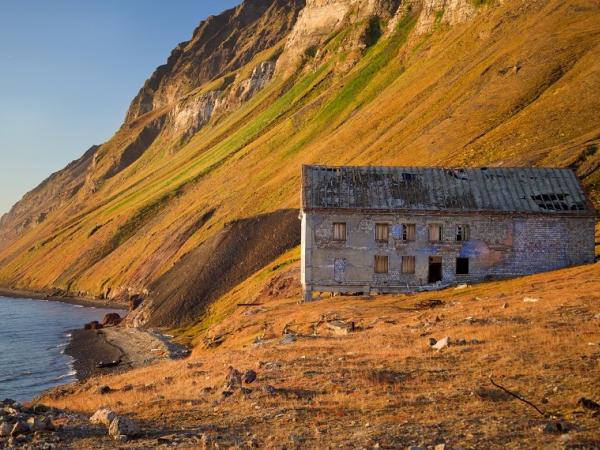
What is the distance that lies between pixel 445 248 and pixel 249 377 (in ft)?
93.5

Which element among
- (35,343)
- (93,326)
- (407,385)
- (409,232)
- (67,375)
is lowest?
(67,375)

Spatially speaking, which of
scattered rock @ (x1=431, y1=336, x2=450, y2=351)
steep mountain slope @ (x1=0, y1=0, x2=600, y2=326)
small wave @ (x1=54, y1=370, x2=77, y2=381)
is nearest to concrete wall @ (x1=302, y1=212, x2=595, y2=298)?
steep mountain slope @ (x1=0, y1=0, x2=600, y2=326)

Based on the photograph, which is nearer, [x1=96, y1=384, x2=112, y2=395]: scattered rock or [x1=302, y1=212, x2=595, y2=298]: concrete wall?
[x1=96, y1=384, x2=112, y2=395]: scattered rock

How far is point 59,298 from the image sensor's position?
4897 inches

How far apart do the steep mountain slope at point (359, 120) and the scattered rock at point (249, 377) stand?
46.6 meters

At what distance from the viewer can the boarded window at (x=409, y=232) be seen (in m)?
50.2

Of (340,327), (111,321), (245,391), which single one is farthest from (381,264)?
(111,321)

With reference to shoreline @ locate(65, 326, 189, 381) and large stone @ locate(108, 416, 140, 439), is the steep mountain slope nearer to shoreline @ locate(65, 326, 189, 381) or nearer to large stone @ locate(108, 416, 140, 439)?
shoreline @ locate(65, 326, 189, 381)

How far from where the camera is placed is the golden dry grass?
56.7 ft

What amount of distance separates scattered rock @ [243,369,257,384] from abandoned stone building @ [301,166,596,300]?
25281mm

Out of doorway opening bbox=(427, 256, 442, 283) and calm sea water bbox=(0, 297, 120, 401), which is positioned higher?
doorway opening bbox=(427, 256, 442, 283)

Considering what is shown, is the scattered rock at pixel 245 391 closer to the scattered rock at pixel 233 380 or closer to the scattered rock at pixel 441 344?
the scattered rock at pixel 233 380

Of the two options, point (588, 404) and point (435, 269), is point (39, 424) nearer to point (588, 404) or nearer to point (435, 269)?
point (588, 404)

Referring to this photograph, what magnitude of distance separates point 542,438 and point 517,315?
593 inches
